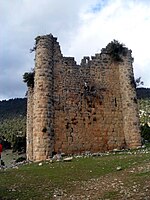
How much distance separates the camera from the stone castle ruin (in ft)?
73.5

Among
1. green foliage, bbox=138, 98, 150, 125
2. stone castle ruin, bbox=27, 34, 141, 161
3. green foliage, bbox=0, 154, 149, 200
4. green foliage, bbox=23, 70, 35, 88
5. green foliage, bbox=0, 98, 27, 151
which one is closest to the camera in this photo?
green foliage, bbox=0, 154, 149, 200

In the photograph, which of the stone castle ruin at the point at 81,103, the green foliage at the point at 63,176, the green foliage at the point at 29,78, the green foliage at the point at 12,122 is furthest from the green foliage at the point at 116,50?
the green foliage at the point at 12,122

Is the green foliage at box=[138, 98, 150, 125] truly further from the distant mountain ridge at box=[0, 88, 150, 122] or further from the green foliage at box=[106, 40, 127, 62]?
the green foliage at box=[106, 40, 127, 62]

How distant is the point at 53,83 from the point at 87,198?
42.5 ft

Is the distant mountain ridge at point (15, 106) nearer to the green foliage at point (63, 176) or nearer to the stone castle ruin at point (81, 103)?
the stone castle ruin at point (81, 103)

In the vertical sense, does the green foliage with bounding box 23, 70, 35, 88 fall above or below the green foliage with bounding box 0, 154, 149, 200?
above

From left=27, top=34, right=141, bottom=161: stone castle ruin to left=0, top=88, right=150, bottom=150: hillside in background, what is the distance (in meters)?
12.4

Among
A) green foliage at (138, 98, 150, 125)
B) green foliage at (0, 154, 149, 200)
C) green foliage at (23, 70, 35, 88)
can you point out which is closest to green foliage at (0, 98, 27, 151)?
green foliage at (138, 98, 150, 125)

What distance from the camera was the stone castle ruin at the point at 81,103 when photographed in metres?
22.4

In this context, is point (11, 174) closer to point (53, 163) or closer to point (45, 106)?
point (53, 163)

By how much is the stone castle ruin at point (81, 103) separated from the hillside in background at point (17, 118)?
40.8 feet

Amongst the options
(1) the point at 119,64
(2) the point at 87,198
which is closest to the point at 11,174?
(2) the point at 87,198

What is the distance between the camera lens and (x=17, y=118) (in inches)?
2189

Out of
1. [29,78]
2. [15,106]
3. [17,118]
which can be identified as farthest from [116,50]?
[15,106]
